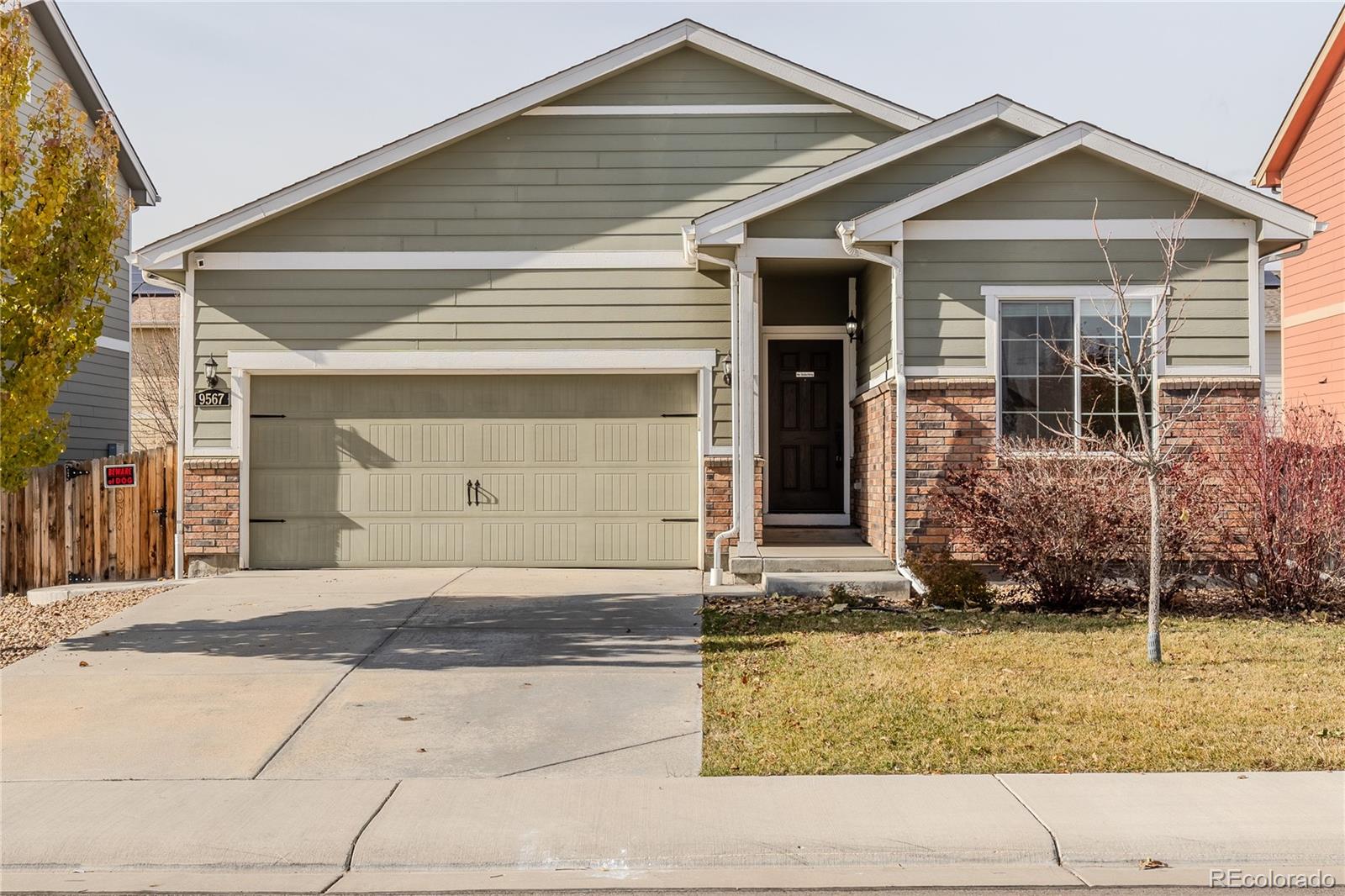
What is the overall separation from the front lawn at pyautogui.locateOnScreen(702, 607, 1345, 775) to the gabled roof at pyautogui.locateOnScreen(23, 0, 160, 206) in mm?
12755

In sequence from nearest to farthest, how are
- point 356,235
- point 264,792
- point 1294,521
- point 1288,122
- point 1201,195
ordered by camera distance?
point 264,792 → point 1294,521 → point 1201,195 → point 356,235 → point 1288,122

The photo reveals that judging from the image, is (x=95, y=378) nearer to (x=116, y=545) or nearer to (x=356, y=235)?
(x=116, y=545)

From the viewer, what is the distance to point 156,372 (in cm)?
2745

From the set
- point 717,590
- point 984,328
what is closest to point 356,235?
point 717,590

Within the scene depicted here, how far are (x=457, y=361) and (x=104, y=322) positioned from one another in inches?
268

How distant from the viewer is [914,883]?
15.5 ft

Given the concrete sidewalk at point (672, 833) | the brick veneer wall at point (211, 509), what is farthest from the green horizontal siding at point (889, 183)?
the concrete sidewalk at point (672, 833)

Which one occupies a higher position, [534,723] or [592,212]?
[592,212]

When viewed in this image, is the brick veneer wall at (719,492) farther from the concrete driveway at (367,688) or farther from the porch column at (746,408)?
the concrete driveway at (367,688)

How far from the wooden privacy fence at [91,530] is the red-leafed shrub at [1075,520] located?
8764mm

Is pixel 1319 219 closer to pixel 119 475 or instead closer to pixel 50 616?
pixel 119 475

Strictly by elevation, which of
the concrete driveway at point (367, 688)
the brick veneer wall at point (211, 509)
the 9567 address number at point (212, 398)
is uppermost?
the 9567 address number at point (212, 398)

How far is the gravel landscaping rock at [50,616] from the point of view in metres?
9.29

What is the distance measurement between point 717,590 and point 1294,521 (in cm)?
517
